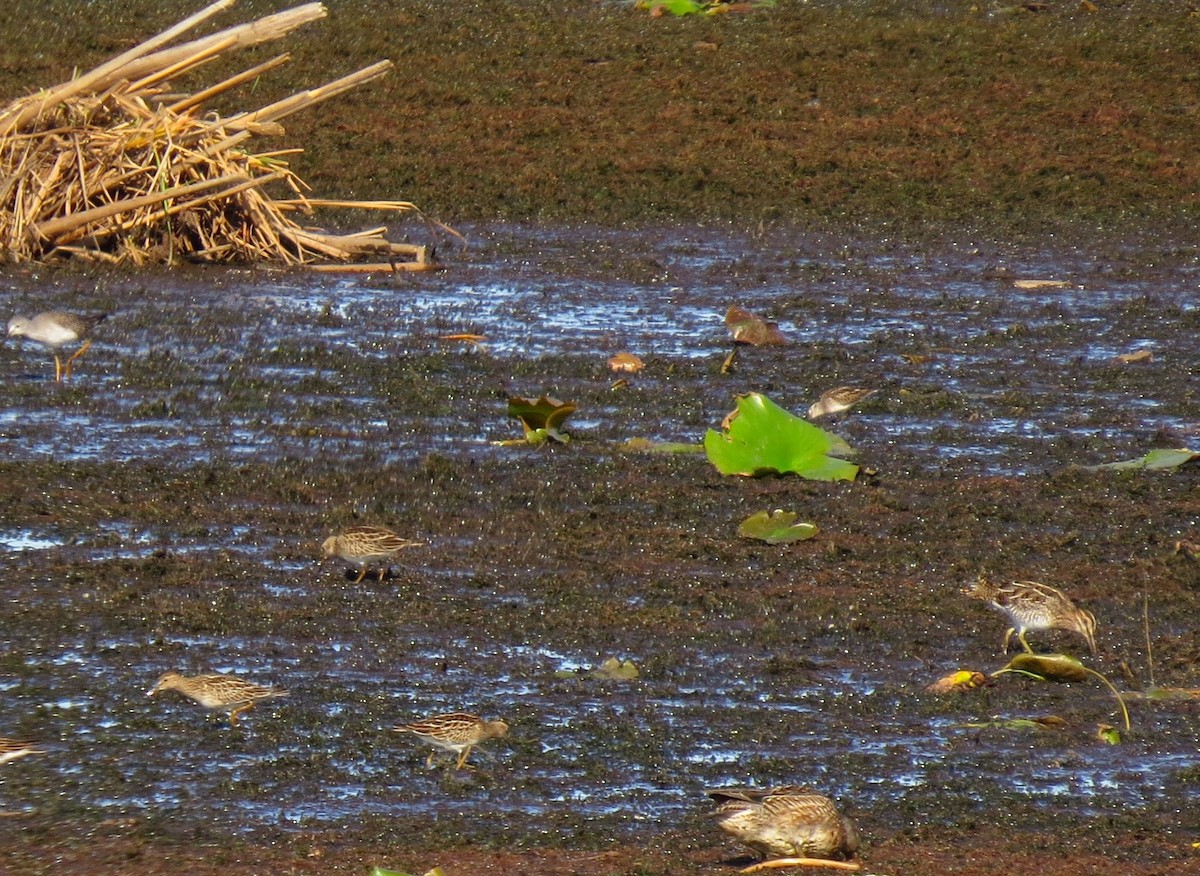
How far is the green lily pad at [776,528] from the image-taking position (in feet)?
23.4

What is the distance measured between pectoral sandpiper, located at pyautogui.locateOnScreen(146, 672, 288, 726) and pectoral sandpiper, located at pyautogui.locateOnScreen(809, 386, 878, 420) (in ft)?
12.2

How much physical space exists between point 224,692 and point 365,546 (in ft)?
3.97

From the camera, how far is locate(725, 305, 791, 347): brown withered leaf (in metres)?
10.1

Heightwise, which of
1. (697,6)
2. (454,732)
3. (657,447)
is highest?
(697,6)

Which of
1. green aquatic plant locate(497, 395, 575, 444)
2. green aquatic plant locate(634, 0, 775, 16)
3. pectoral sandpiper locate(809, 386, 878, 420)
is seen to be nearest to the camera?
green aquatic plant locate(497, 395, 575, 444)

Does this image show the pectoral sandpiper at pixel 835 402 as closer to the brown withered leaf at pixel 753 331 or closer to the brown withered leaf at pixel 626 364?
the brown withered leaf at pixel 626 364

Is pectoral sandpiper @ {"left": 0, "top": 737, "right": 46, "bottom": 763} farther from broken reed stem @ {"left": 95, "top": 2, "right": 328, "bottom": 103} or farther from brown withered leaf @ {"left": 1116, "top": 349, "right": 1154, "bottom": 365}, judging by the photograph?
broken reed stem @ {"left": 95, "top": 2, "right": 328, "bottom": 103}

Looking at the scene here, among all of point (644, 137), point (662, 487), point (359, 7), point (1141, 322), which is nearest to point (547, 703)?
point (662, 487)

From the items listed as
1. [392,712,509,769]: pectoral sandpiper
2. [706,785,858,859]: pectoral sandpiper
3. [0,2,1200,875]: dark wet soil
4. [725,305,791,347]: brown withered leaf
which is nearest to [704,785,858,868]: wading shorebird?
[706,785,858,859]: pectoral sandpiper

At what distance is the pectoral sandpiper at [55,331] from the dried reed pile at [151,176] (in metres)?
1.66

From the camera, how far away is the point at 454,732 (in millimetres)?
5172

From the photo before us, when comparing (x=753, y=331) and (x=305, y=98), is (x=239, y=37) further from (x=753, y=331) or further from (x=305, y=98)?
(x=753, y=331)

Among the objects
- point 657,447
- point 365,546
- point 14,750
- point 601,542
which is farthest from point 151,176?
point 14,750

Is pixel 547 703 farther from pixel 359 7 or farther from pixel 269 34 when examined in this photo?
pixel 359 7
